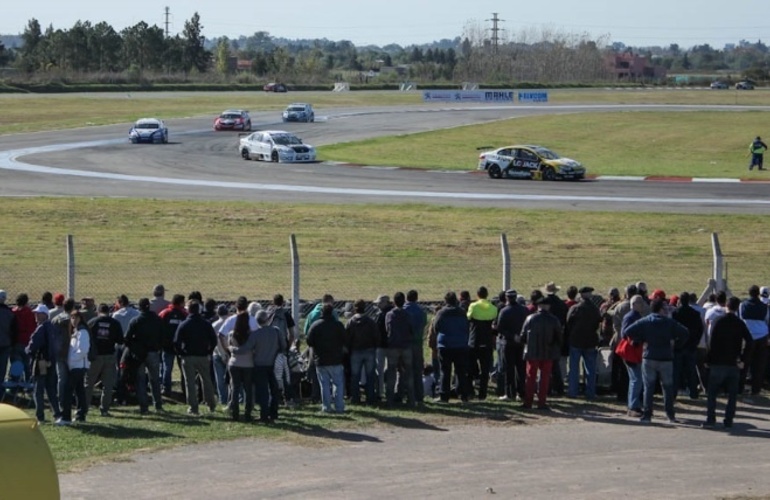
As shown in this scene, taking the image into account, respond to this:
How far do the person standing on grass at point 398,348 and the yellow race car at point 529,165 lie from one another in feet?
97.9

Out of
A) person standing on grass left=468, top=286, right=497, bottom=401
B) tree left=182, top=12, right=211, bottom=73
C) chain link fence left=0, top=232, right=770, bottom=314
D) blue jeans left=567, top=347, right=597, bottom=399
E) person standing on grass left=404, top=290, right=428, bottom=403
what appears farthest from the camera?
tree left=182, top=12, right=211, bottom=73

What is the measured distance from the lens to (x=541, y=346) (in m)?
15.5

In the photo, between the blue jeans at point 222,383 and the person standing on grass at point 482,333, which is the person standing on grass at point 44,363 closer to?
the blue jeans at point 222,383

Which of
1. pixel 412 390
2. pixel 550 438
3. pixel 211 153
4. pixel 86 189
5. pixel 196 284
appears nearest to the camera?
pixel 550 438

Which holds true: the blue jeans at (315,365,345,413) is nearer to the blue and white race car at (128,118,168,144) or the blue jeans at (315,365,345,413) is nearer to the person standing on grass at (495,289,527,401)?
the person standing on grass at (495,289,527,401)

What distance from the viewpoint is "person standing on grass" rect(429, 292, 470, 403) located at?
1580 centimetres

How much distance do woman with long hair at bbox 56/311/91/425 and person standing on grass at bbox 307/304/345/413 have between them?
263cm

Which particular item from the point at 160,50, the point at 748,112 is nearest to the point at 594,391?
the point at 748,112

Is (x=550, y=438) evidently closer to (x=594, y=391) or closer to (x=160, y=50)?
(x=594, y=391)

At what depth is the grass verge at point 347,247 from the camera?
2189 cm

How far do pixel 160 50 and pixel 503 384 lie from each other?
480 ft

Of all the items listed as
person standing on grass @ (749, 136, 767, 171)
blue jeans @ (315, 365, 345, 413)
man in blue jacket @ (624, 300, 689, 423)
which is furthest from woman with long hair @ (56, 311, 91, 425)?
person standing on grass @ (749, 136, 767, 171)

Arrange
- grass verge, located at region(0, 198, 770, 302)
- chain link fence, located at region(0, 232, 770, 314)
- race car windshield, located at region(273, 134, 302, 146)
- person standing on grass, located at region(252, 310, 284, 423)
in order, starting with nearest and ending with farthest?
person standing on grass, located at region(252, 310, 284, 423) → chain link fence, located at region(0, 232, 770, 314) → grass verge, located at region(0, 198, 770, 302) → race car windshield, located at region(273, 134, 302, 146)

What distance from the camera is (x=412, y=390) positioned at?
→ 52.0 feet
